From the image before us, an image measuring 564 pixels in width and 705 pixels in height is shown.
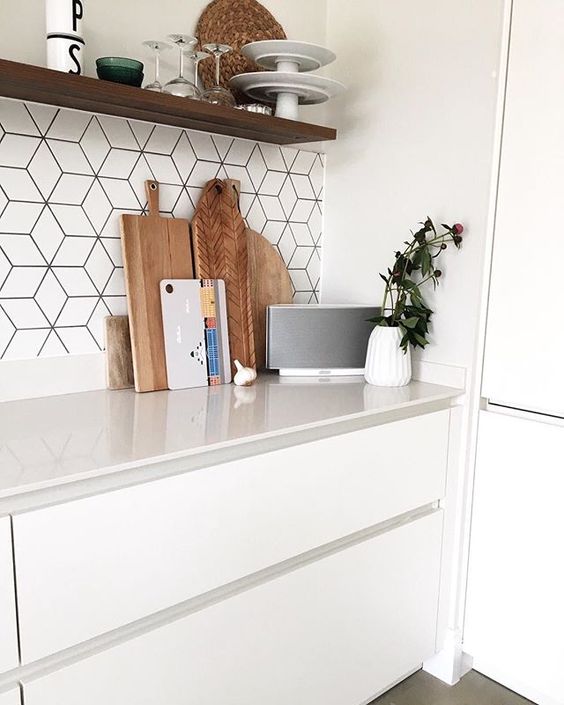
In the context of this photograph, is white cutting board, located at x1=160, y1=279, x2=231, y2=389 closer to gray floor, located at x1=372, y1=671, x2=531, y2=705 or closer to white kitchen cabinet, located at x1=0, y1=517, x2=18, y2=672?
white kitchen cabinet, located at x1=0, y1=517, x2=18, y2=672

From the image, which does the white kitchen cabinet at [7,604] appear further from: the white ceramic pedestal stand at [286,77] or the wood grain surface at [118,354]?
the white ceramic pedestal stand at [286,77]

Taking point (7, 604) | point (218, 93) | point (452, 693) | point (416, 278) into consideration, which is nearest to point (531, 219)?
point (416, 278)

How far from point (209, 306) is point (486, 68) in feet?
3.13

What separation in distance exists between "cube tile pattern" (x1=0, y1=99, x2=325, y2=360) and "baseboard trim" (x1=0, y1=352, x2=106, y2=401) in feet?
0.08

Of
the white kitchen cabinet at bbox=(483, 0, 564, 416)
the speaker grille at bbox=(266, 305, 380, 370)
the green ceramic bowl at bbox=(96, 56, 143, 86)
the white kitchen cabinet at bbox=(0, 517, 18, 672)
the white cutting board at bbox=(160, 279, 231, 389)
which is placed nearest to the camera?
the white kitchen cabinet at bbox=(0, 517, 18, 672)

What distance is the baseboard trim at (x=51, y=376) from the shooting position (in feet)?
5.12

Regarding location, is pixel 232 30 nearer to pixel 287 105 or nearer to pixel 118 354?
pixel 287 105

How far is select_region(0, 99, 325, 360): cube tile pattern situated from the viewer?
154 centimetres

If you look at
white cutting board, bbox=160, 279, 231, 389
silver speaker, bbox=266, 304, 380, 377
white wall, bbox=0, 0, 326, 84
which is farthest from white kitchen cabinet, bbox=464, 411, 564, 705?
white wall, bbox=0, 0, 326, 84

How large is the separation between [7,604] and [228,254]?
1.10 m

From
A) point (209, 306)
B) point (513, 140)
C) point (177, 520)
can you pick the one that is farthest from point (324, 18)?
point (177, 520)

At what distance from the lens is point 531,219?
5.57 ft

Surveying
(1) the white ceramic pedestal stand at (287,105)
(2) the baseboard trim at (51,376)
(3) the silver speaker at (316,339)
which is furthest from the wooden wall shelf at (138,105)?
(2) the baseboard trim at (51,376)

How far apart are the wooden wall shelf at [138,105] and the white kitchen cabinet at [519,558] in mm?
965
